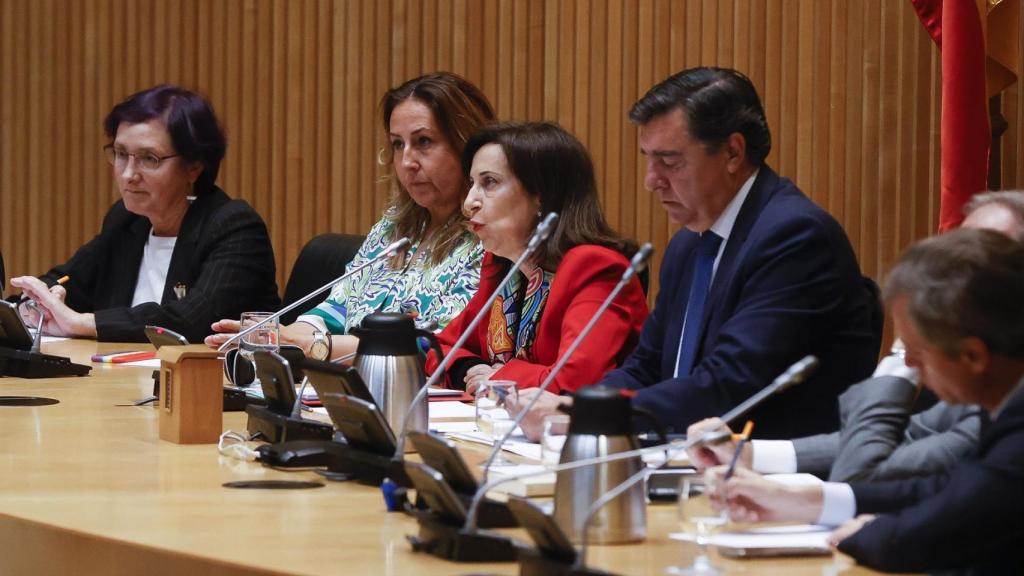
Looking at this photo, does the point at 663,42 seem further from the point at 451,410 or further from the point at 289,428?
the point at 289,428

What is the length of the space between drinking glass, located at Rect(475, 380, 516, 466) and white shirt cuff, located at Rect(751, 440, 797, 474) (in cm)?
41

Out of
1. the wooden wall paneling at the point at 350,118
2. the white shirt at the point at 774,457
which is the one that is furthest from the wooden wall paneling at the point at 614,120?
the white shirt at the point at 774,457

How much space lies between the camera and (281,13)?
5.95m

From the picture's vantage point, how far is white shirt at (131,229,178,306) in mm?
4570

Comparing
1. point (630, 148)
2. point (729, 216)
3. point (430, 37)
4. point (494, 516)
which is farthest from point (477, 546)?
point (430, 37)

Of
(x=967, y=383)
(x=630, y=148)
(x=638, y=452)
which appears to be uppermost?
(x=630, y=148)

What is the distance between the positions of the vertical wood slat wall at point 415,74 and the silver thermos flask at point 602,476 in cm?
267

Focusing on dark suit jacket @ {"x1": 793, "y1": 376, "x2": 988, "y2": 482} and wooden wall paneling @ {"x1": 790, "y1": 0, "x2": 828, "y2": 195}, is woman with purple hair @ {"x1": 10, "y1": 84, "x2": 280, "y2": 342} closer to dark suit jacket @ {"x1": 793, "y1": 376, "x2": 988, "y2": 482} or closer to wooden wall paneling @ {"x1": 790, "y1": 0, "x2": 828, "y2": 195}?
wooden wall paneling @ {"x1": 790, "y1": 0, "x2": 828, "y2": 195}

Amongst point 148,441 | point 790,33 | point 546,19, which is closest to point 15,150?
point 546,19

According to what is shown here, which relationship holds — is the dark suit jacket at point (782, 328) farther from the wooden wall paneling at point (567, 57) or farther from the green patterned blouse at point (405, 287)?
the wooden wall paneling at point (567, 57)

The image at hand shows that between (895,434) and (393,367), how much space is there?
34.2 inches

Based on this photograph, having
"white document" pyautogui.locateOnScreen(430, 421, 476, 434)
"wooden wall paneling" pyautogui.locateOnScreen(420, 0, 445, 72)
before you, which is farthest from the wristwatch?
"wooden wall paneling" pyautogui.locateOnScreen(420, 0, 445, 72)

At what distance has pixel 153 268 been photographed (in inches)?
181

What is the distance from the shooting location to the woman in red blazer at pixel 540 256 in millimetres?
3242
